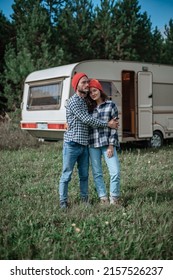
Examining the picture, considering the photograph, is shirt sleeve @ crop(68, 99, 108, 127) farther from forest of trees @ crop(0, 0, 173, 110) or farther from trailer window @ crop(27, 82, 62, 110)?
trailer window @ crop(27, 82, 62, 110)

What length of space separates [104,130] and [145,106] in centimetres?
507

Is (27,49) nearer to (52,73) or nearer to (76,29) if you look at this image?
(52,73)

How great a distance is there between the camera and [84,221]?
317cm

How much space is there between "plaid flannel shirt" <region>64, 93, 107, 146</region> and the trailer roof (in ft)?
12.9

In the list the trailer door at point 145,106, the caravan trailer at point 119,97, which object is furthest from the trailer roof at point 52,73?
the trailer door at point 145,106

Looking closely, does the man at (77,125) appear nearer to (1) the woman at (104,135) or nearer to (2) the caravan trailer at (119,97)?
(1) the woman at (104,135)

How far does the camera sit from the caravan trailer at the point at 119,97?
761 cm

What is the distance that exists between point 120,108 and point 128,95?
46.1 inches

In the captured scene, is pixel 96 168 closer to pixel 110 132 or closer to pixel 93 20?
pixel 110 132

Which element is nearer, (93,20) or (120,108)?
(93,20)

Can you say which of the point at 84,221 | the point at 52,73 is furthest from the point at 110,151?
the point at 52,73

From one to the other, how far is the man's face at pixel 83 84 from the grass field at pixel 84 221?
1104mm

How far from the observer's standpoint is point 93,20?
7.02 metres
